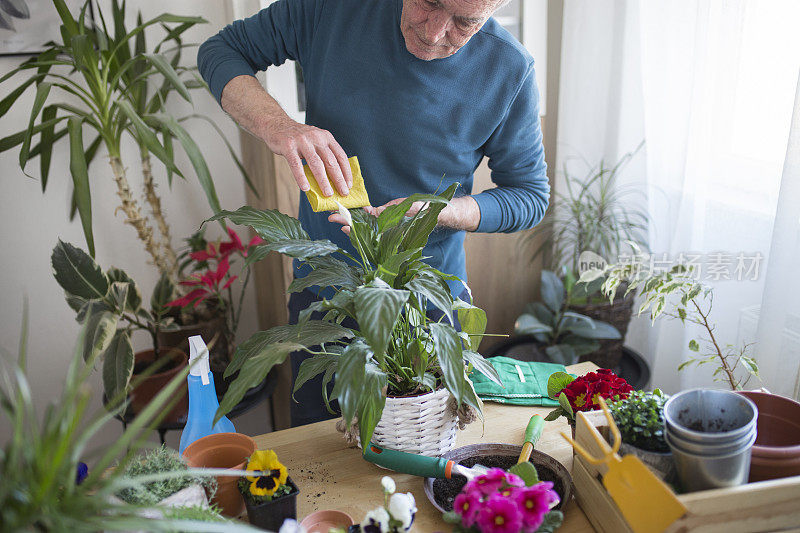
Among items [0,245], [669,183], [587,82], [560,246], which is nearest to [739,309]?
[669,183]

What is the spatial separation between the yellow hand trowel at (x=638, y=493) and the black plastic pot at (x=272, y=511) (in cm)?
39

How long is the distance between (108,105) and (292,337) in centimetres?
123

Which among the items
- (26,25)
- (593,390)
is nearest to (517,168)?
(593,390)

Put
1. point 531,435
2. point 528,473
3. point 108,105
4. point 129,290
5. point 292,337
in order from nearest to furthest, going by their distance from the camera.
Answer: point 528,473 → point 292,337 → point 531,435 → point 129,290 → point 108,105

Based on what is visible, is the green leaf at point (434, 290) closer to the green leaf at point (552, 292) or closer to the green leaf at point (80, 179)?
the green leaf at point (80, 179)

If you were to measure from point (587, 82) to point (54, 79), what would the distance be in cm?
185

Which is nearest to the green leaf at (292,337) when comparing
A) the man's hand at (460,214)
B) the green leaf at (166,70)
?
the man's hand at (460,214)

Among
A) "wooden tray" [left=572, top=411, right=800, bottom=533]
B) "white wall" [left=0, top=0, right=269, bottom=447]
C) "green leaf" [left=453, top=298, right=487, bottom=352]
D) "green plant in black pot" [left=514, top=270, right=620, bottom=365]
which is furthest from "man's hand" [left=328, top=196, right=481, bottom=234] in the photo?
"white wall" [left=0, top=0, right=269, bottom=447]

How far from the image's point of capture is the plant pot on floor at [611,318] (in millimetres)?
2068

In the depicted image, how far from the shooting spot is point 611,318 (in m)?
→ 2.11

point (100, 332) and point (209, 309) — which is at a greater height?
point (100, 332)

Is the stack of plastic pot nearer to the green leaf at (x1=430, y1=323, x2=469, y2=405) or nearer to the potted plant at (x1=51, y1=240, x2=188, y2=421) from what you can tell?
the green leaf at (x1=430, y1=323, x2=469, y2=405)

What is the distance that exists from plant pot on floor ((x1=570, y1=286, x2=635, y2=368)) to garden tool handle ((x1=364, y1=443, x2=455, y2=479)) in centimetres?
130

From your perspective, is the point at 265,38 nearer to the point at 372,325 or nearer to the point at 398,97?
the point at 398,97
